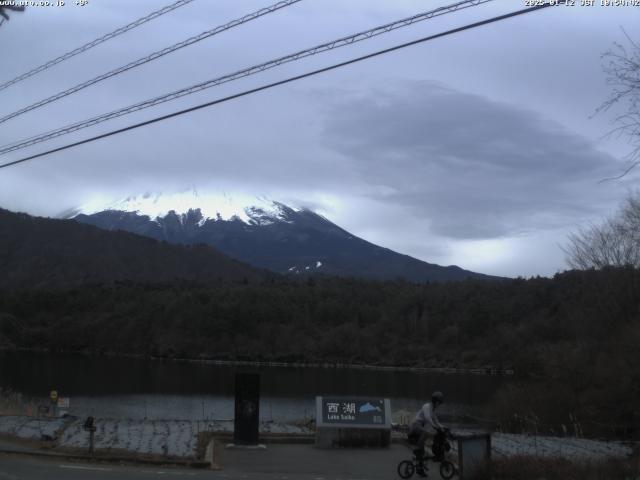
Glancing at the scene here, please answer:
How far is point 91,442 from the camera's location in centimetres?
1591

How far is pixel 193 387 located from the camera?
71438mm

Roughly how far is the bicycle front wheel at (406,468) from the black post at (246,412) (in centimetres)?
478

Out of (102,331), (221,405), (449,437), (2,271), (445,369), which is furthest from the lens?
(2,271)

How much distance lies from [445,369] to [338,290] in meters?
48.7

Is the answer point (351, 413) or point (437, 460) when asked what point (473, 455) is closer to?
point (437, 460)

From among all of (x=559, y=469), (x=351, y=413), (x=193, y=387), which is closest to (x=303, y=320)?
(x=193, y=387)

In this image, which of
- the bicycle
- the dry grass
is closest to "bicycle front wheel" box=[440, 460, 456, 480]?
the bicycle

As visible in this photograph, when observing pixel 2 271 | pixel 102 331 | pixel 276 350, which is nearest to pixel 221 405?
pixel 276 350

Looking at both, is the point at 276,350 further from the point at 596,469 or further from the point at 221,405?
the point at 596,469

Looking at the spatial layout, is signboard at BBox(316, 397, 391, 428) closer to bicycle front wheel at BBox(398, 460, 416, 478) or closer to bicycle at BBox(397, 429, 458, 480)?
bicycle at BBox(397, 429, 458, 480)

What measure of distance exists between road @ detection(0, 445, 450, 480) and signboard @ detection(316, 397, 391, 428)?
2.12ft

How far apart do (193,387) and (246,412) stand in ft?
182

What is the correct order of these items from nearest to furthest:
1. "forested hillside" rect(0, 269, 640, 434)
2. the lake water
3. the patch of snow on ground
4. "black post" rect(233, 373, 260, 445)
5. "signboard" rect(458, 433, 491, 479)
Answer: "signboard" rect(458, 433, 491, 479) < "black post" rect(233, 373, 260, 445) < the patch of snow on ground < the lake water < "forested hillside" rect(0, 269, 640, 434)

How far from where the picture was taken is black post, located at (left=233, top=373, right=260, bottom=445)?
1770cm
